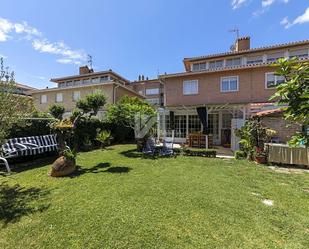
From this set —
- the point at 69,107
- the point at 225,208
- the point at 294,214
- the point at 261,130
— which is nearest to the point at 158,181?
the point at 225,208

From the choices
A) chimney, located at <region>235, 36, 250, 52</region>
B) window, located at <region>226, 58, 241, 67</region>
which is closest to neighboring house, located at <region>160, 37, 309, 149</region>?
window, located at <region>226, 58, 241, 67</region>

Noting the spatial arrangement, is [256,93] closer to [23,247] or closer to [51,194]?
[51,194]

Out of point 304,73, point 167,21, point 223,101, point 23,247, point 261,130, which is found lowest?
point 23,247

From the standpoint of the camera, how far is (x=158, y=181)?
810 centimetres

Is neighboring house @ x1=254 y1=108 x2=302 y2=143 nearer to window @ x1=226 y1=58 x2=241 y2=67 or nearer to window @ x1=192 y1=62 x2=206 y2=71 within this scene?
window @ x1=226 y1=58 x2=241 y2=67

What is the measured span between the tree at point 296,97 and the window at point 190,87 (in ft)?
66.5

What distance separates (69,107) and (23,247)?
28973 millimetres

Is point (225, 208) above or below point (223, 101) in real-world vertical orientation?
below

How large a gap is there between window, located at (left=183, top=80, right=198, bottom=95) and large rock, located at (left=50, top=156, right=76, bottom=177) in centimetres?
1580

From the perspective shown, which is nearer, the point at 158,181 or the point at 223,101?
the point at 158,181

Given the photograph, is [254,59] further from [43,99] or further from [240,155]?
[43,99]

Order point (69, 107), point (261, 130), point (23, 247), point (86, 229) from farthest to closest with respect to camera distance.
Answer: point (69, 107)
point (261, 130)
point (86, 229)
point (23, 247)

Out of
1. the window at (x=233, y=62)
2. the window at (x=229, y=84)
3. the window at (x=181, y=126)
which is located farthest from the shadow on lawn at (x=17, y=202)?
the window at (x=233, y=62)

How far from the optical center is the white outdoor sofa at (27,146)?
1048cm
